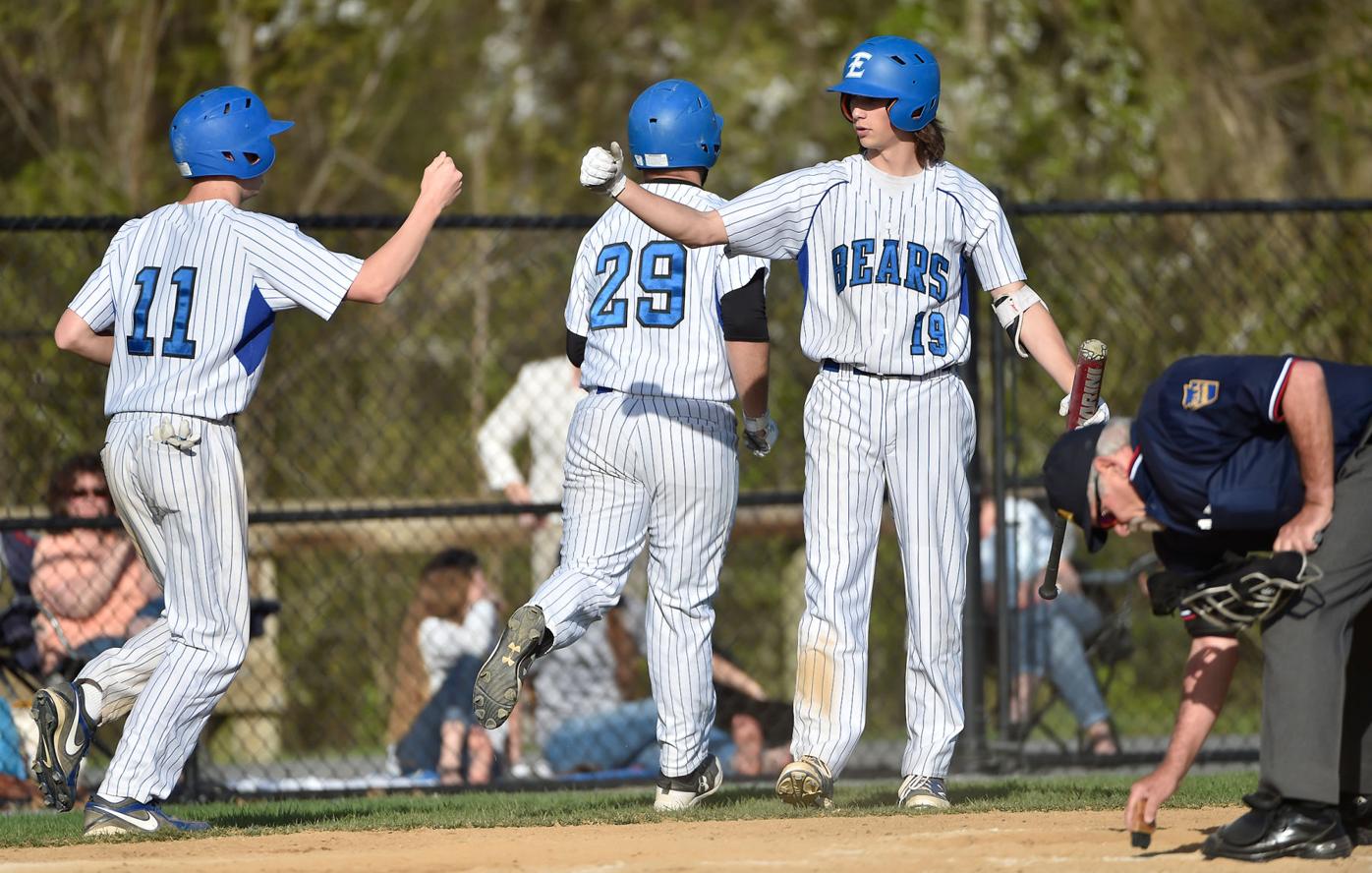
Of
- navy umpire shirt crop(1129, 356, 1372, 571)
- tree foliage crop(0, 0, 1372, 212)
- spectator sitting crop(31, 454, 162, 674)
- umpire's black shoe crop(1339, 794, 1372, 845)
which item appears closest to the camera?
navy umpire shirt crop(1129, 356, 1372, 571)

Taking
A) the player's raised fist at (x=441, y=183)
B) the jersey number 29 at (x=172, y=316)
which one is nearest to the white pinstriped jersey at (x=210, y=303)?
the jersey number 29 at (x=172, y=316)

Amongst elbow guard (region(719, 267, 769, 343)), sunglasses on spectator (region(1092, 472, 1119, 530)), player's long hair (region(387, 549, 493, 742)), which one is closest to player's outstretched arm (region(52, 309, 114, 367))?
elbow guard (region(719, 267, 769, 343))

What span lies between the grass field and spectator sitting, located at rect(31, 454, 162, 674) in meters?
1.07

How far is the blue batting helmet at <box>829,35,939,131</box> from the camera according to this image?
5.69 meters

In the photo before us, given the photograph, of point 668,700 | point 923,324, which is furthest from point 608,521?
point 923,324

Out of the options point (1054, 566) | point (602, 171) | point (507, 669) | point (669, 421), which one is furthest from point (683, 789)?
point (602, 171)

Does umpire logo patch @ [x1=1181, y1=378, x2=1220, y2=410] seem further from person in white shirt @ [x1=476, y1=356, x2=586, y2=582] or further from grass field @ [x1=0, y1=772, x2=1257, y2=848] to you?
person in white shirt @ [x1=476, y1=356, x2=586, y2=582]

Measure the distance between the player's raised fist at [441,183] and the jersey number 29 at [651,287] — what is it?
726 millimetres

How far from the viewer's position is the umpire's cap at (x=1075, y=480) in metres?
4.49

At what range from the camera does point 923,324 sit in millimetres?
5719

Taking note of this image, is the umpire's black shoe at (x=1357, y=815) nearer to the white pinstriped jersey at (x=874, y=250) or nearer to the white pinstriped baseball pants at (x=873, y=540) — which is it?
the white pinstriped baseball pants at (x=873, y=540)

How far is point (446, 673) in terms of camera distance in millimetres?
8727

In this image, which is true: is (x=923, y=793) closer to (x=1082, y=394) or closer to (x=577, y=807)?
(x=577, y=807)

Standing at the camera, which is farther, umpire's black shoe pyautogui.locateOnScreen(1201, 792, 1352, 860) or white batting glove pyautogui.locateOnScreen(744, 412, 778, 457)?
white batting glove pyautogui.locateOnScreen(744, 412, 778, 457)
